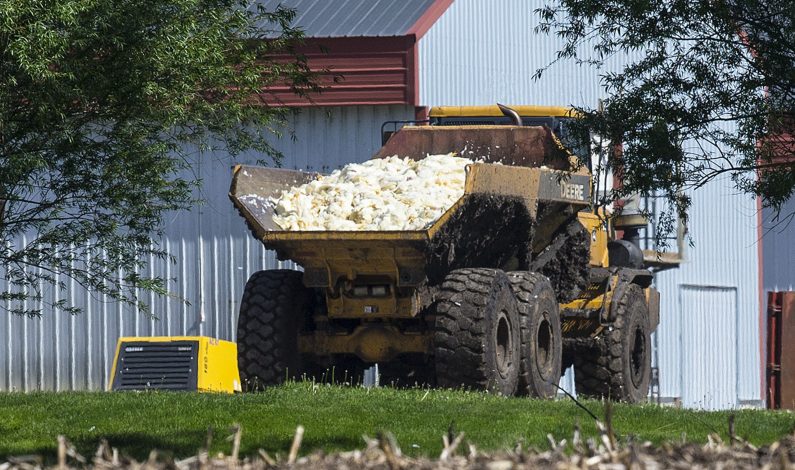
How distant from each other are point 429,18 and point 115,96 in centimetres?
1111

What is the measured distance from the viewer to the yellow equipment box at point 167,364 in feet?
62.4

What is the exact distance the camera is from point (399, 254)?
13.0 m

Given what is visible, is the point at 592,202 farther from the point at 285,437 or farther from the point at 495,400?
the point at 285,437

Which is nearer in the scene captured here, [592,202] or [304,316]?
[304,316]

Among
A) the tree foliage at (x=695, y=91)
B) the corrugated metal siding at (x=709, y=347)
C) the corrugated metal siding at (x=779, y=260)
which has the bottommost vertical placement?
the corrugated metal siding at (x=709, y=347)

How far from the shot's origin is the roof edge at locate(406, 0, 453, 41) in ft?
76.1

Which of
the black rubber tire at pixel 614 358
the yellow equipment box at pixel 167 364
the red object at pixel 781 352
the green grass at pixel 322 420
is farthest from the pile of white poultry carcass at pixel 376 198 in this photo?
the red object at pixel 781 352

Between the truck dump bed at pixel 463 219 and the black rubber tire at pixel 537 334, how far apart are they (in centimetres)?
46

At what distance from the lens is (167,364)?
1919 cm

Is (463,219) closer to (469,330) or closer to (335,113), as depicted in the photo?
(469,330)

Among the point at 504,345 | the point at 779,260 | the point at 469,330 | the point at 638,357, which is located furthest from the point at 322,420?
the point at 779,260

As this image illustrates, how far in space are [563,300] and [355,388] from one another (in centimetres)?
343

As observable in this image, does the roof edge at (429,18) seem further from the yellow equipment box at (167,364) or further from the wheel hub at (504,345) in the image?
the wheel hub at (504,345)

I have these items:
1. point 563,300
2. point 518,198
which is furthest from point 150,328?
point 518,198
